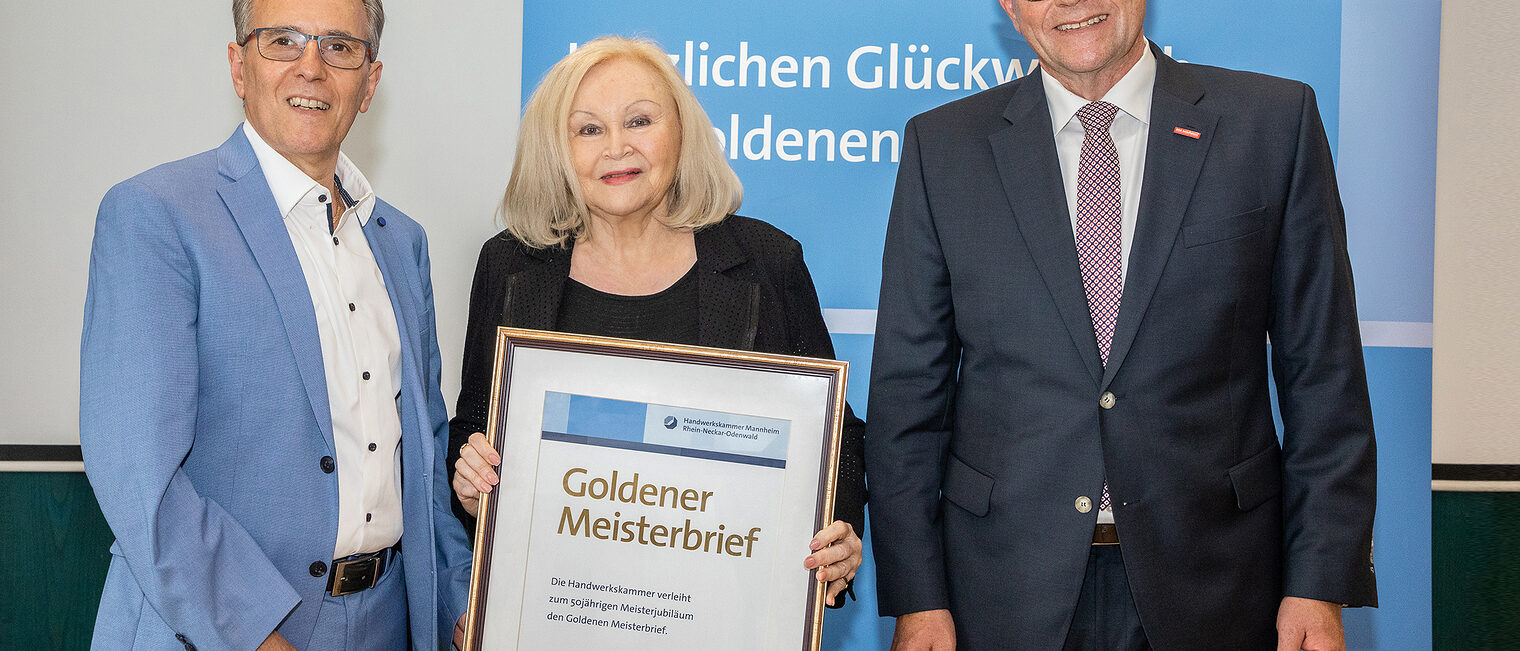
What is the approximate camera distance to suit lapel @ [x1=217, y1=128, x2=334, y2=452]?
6.02 ft

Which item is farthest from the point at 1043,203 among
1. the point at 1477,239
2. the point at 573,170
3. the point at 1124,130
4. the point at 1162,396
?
the point at 1477,239

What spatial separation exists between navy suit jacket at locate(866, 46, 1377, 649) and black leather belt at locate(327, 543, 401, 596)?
991 mm

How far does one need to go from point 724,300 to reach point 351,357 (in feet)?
2.53

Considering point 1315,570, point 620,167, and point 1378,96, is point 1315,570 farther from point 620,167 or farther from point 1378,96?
point 1378,96

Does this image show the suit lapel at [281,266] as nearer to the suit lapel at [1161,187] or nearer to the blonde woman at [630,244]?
the blonde woman at [630,244]

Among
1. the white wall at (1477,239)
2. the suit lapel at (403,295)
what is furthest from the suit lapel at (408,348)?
the white wall at (1477,239)

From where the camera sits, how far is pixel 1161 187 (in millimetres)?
1864

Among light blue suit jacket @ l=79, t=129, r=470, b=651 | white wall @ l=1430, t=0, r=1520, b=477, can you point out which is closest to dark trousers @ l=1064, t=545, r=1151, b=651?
light blue suit jacket @ l=79, t=129, r=470, b=651

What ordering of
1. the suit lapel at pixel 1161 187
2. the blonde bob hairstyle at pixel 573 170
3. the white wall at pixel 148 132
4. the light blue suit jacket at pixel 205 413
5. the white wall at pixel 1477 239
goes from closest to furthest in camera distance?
the light blue suit jacket at pixel 205 413 → the suit lapel at pixel 1161 187 → the blonde bob hairstyle at pixel 573 170 → the white wall at pixel 1477 239 → the white wall at pixel 148 132

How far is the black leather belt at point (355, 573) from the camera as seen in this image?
1879 millimetres

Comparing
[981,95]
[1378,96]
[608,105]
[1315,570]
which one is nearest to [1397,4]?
[1378,96]

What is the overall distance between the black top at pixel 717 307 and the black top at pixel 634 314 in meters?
0.01

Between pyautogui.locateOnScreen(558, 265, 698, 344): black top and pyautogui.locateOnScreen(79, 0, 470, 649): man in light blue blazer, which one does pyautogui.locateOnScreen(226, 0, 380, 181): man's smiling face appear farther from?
pyautogui.locateOnScreen(558, 265, 698, 344): black top

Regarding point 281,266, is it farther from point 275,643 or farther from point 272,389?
point 275,643
